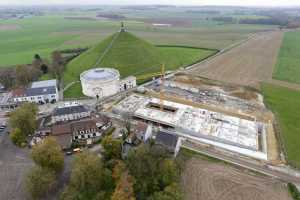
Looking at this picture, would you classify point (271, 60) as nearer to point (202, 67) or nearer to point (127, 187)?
point (202, 67)

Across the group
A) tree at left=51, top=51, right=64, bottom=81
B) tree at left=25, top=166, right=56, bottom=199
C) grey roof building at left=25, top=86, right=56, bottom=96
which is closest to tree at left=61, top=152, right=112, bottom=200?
tree at left=25, top=166, right=56, bottom=199

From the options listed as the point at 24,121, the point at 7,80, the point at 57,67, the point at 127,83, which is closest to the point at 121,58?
the point at 127,83

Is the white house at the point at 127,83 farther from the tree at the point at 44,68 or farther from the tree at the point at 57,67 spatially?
the tree at the point at 44,68

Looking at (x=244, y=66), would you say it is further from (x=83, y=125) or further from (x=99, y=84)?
(x=83, y=125)

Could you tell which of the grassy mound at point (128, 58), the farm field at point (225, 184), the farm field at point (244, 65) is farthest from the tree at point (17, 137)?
the farm field at point (244, 65)

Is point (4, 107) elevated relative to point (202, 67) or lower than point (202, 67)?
lower

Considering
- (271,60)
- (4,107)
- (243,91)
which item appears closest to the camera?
(4,107)

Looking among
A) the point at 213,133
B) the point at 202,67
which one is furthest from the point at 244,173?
the point at 202,67

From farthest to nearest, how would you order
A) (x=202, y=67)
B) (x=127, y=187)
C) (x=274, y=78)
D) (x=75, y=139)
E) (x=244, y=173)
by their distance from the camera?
(x=202, y=67) → (x=274, y=78) → (x=75, y=139) → (x=244, y=173) → (x=127, y=187)
